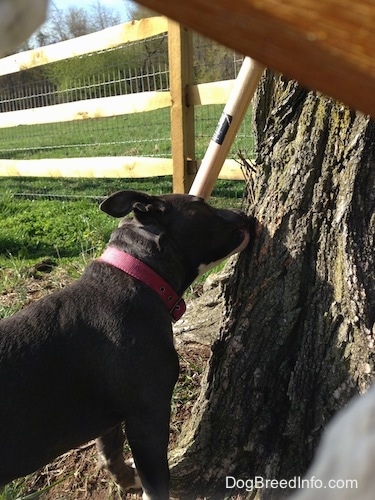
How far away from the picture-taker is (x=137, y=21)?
6.19 m

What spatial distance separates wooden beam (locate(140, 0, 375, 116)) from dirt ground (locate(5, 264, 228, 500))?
6.92ft

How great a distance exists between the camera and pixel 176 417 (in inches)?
123

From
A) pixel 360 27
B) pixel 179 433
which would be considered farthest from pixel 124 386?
pixel 360 27

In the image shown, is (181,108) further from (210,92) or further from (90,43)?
(90,43)

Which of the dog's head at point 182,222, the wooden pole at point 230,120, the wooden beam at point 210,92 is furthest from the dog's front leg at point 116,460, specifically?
the wooden beam at point 210,92

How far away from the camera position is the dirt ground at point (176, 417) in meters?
2.87

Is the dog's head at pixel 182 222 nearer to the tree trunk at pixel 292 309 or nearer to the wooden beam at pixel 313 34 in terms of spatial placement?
the tree trunk at pixel 292 309

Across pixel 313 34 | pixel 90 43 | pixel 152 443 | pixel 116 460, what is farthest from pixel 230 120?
pixel 90 43

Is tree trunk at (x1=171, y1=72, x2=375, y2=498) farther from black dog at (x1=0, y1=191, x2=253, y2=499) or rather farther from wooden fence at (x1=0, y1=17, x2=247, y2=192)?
wooden fence at (x1=0, y1=17, x2=247, y2=192)

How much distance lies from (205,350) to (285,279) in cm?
111

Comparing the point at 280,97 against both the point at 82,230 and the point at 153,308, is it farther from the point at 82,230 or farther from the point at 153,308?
the point at 82,230

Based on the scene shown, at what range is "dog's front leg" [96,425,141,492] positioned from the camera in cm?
281

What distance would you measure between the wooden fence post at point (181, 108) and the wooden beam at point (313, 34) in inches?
206

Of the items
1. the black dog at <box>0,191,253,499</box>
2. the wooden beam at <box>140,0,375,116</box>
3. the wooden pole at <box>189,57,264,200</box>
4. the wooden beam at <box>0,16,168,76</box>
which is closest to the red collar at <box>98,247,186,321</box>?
the black dog at <box>0,191,253,499</box>
